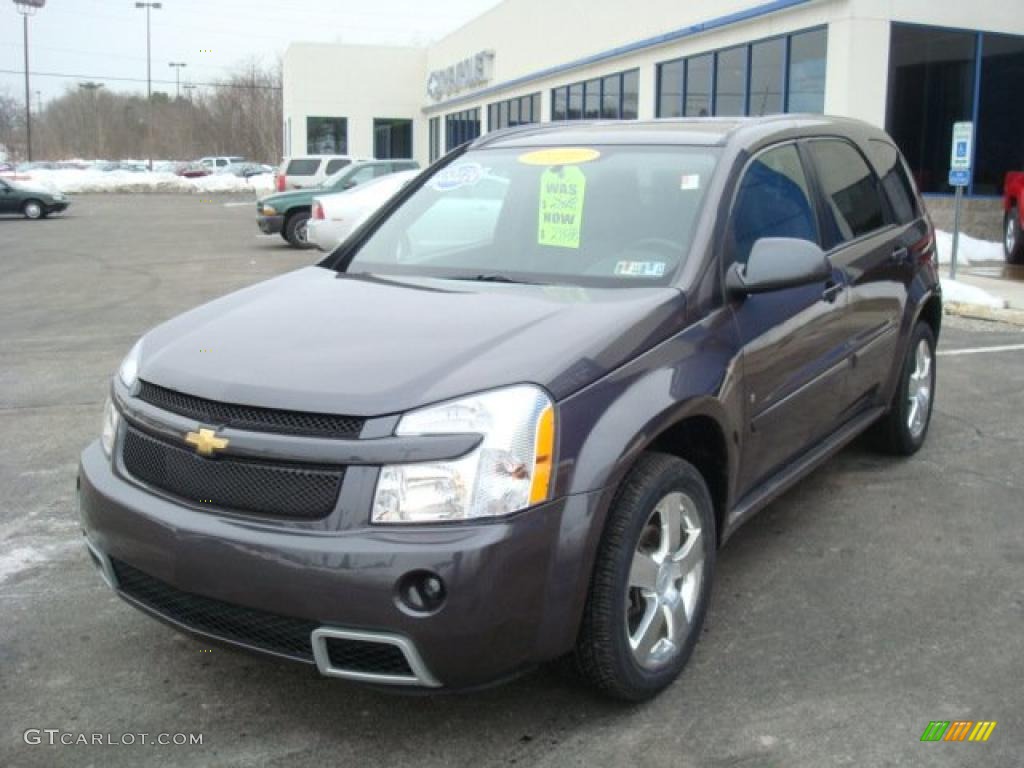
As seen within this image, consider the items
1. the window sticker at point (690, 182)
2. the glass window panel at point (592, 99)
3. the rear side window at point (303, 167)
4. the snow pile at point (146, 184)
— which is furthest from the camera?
the snow pile at point (146, 184)

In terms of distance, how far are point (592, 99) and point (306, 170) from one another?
766 cm

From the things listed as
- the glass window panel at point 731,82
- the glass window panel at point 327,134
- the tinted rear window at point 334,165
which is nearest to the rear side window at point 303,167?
the tinted rear window at point 334,165

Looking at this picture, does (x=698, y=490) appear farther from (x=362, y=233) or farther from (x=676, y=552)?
(x=362, y=233)

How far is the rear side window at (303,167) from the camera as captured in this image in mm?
27016

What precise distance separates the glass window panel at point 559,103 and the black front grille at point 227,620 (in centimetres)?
2507

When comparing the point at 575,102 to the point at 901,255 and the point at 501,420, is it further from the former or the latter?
the point at 501,420

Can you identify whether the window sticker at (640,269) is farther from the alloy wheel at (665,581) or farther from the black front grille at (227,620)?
the black front grille at (227,620)

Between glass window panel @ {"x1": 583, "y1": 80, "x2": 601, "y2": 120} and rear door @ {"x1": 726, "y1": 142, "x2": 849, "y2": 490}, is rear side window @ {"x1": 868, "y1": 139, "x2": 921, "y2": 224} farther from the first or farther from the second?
glass window panel @ {"x1": 583, "y1": 80, "x2": 601, "y2": 120}

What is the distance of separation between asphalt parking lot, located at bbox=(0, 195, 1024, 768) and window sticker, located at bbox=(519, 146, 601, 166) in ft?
5.62

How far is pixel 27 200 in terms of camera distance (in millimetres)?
31031

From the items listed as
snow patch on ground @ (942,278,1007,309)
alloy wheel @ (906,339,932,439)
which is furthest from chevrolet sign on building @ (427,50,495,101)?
alloy wheel @ (906,339,932,439)

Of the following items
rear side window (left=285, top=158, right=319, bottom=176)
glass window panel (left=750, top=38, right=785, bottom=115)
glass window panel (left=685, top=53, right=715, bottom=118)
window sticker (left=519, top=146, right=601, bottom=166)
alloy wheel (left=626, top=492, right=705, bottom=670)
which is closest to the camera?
alloy wheel (left=626, top=492, right=705, bottom=670)

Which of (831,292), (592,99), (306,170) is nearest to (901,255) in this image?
(831,292)

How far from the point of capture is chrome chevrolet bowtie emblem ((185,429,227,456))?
2756mm
